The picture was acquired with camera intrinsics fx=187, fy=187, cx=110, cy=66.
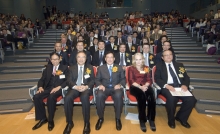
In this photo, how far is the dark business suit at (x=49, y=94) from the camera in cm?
321

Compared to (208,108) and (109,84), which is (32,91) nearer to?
(109,84)

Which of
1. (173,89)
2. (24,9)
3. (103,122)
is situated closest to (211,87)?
(173,89)

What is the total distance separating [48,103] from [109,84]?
3.67ft

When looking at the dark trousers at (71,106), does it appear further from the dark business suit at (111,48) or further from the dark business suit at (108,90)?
the dark business suit at (111,48)

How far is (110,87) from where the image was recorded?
3.46 meters

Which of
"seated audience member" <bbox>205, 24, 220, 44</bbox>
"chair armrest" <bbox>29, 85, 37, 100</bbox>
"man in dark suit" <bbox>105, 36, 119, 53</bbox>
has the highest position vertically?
"seated audience member" <bbox>205, 24, 220, 44</bbox>

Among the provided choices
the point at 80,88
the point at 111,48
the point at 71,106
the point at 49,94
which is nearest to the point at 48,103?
the point at 49,94

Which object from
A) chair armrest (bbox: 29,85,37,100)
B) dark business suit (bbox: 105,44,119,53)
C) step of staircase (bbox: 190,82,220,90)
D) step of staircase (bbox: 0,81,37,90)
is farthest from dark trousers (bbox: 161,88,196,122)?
step of staircase (bbox: 0,81,37,90)

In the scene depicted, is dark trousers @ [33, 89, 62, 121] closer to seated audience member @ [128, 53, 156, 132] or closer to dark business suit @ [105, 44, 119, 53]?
seated audience member @ [128, 53, 156, 132]

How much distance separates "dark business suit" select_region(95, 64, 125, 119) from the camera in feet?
10.5

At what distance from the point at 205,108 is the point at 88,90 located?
2.40 m

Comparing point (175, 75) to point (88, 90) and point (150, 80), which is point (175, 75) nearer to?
point (150, 80)

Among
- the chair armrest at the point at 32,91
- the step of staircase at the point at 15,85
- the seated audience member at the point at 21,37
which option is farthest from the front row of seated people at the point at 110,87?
the seated audience member at the point at 21,37

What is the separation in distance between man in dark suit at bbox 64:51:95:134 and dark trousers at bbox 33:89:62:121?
0.82 ft
